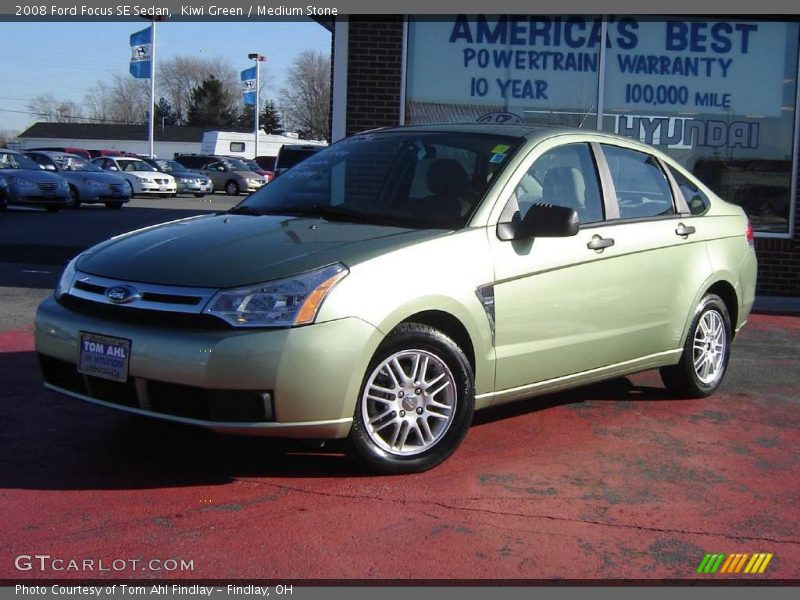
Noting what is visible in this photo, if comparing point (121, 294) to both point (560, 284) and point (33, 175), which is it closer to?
point (560, 284)

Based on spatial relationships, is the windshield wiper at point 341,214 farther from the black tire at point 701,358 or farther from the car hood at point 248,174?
the car hood at point 248,174

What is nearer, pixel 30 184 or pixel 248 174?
pixel 30 184

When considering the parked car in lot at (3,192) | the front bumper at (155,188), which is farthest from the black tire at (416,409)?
the front bumper at (155,188)

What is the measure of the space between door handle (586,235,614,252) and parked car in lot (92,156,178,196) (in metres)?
30.6

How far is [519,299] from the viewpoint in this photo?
514 centimetres

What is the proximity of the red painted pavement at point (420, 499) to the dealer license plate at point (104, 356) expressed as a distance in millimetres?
499

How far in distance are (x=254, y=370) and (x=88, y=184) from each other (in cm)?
2459

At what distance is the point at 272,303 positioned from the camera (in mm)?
4324

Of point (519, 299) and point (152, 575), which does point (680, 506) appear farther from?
point (152, 575)

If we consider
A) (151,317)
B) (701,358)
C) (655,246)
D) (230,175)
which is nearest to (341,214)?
(151,317)

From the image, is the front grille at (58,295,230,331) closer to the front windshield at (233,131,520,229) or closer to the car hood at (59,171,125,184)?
the front windshield at (233,131,520,229)

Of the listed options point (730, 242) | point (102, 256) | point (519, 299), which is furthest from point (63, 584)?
point (730, 242)

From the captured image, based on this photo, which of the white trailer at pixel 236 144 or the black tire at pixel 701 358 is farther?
the white trailer at pixel 236 144

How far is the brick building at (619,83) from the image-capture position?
1202cm
